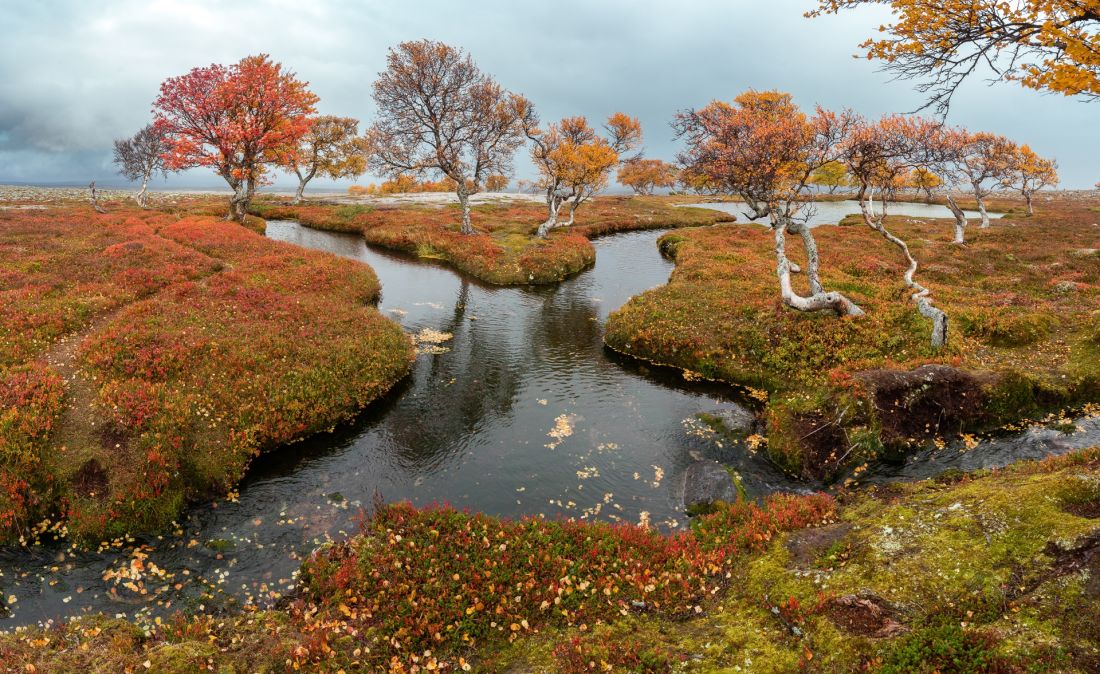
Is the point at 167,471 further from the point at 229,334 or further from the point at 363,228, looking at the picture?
the point at 363,228

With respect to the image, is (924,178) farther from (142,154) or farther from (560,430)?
(142,154)

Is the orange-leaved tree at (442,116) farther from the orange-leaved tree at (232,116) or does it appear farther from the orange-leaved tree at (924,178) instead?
the orange-leaved tree at (924,178)

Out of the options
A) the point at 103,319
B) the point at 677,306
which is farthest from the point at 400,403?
the point at 677,306

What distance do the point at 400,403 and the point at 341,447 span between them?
146 inches

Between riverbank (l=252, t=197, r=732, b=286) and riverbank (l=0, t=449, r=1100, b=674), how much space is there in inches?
1247

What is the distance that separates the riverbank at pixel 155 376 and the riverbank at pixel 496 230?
50.2ft

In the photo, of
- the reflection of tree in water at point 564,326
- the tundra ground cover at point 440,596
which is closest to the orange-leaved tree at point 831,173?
the reflection of tree in water at point 564,326

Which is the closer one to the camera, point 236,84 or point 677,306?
point 677,306

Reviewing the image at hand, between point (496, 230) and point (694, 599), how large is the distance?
56.1 metres

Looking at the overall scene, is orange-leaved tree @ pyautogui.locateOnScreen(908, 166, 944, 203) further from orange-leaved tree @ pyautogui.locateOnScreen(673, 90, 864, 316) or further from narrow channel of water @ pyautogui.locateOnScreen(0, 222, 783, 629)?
narrow channel of water @ pyautogui.locateOnScreen(0, 222, 783, 629)

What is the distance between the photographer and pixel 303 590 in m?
11.5

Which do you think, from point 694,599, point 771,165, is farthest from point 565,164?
point 694,599

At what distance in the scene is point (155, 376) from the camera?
18.0 m

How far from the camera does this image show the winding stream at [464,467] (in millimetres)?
11859
